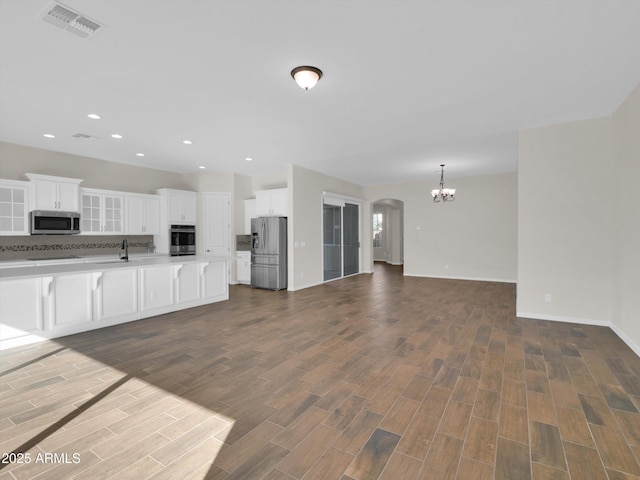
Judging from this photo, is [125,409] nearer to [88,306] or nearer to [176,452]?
[176,452]

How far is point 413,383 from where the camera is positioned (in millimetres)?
2695

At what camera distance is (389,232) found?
13711 mm

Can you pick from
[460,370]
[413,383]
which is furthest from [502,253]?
[413,383]

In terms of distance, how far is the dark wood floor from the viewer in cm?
175

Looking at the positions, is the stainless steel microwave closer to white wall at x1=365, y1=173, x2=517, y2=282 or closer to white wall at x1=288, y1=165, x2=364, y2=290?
white wall at x1=288, y1=165, x2=364, y2=290

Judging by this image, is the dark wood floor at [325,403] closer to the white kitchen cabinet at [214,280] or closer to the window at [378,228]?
the white kitchen cabinet at [214,280]

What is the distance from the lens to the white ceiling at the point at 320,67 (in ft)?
→ 7.41

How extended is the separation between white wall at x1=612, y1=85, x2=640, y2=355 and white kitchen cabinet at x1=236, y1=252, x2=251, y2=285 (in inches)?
Answer: 278

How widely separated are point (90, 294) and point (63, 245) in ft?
9.47

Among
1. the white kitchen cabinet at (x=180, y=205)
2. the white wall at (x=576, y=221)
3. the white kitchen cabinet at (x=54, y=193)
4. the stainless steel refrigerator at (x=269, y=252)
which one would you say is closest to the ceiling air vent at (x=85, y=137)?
the white kitchen cabinet at (x=54, y=193)

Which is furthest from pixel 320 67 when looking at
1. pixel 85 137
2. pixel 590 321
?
pixel 590 321

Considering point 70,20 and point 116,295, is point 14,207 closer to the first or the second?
point 116,295

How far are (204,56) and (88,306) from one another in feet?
11.8

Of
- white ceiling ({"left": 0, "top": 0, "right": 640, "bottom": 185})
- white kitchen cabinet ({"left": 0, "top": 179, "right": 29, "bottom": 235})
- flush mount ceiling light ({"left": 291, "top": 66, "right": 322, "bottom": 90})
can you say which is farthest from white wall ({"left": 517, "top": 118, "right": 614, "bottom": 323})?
white kitchen cabinet ({"left": 0, "top": 179, "right": 29, "bottom": 235})
